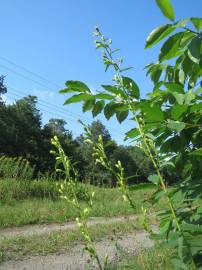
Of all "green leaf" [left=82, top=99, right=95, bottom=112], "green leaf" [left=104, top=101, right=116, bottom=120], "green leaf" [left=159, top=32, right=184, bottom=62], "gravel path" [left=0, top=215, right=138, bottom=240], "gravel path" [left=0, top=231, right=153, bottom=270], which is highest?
"green leaf" [left=159, top=32, right=184, bottom=62]

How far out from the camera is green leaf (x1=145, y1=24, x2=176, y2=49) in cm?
146

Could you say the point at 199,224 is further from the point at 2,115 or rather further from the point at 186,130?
the point at 2,115

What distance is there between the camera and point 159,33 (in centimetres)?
146

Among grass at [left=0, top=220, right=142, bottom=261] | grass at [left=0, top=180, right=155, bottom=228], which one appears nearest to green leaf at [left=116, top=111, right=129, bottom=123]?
grass at [left=0, top=220, right=142, bottom=261]

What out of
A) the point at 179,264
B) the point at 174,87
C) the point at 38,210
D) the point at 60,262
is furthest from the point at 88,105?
the point at 38,210

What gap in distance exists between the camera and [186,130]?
176 cm

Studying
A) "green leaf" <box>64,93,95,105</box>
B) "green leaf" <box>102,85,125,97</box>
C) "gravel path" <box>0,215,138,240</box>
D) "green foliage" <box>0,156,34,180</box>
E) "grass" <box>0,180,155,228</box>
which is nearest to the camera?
"green leaf" <box>102,85,125,97</box>

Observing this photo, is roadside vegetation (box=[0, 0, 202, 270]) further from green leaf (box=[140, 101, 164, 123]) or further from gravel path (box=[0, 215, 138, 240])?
gravel path (box=[0, 215, 138, 240])

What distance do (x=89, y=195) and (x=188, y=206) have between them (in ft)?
1.49

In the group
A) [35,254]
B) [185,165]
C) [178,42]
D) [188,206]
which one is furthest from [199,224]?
[35,254]

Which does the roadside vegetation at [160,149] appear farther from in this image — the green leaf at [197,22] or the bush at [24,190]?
the bush at [24,190]

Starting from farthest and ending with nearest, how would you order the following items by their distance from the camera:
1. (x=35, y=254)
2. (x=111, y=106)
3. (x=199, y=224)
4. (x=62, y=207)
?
(x=62, y=207) → (x=35, y=254) → (x=111, y=106) → (x=199, y=224)

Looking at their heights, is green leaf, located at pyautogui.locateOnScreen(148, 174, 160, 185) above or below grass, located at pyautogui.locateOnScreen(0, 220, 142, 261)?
above

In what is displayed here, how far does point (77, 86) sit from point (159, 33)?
1.68 ft
